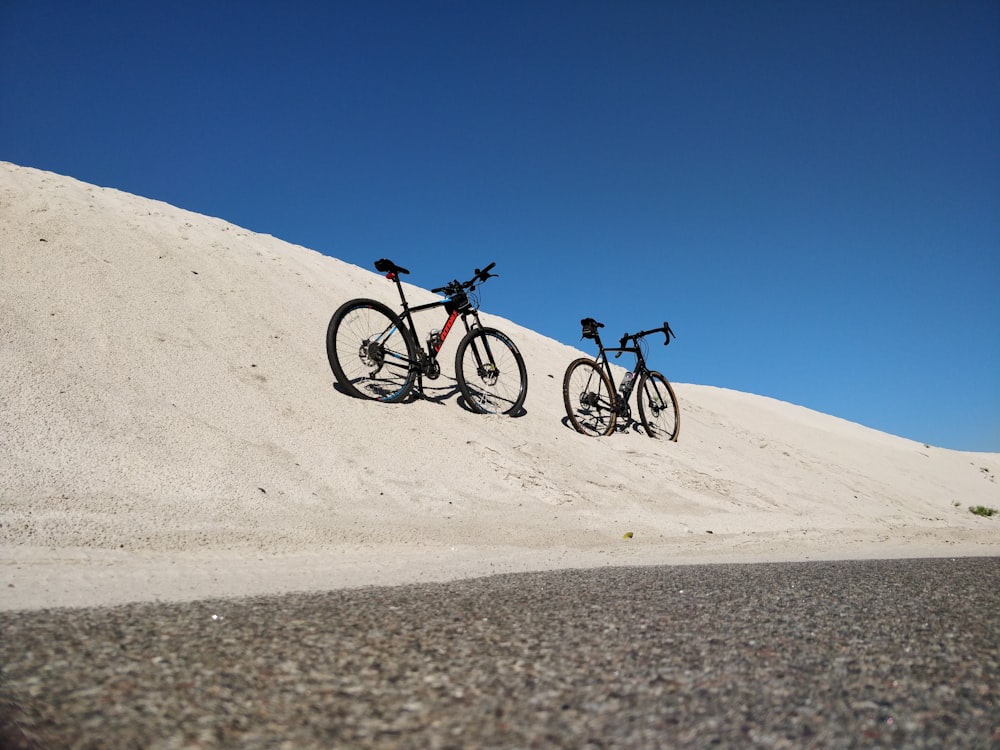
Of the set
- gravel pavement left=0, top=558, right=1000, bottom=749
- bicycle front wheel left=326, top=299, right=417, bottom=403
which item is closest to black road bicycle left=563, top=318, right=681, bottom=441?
bicycle front wheel left=326, top=299, right=417, bottom=403

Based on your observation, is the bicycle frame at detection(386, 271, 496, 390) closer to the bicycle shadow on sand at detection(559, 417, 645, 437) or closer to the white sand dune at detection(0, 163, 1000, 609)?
the white sand dune at detection(0, 163, 1000, 609)

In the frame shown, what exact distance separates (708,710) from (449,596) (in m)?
1.72

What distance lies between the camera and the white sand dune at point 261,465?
470cm

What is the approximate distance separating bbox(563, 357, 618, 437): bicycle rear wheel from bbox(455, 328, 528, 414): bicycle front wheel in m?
0.95

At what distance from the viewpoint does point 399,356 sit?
369 inches

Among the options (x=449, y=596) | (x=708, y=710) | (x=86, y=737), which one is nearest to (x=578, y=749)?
(x=708, y=710)

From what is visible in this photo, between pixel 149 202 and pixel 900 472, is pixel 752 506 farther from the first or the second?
pixel 149 202

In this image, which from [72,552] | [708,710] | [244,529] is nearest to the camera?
[708,710]

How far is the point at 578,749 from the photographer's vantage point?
4.47 ft

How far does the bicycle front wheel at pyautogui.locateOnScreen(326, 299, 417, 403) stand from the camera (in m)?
9.07

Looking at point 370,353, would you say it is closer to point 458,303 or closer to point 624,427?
point 458,303

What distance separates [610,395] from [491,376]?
2.78m

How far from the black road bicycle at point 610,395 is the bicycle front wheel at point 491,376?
96 cm

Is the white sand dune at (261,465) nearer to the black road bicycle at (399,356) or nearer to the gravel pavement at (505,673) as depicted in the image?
the black road bicycle at (399,356)
